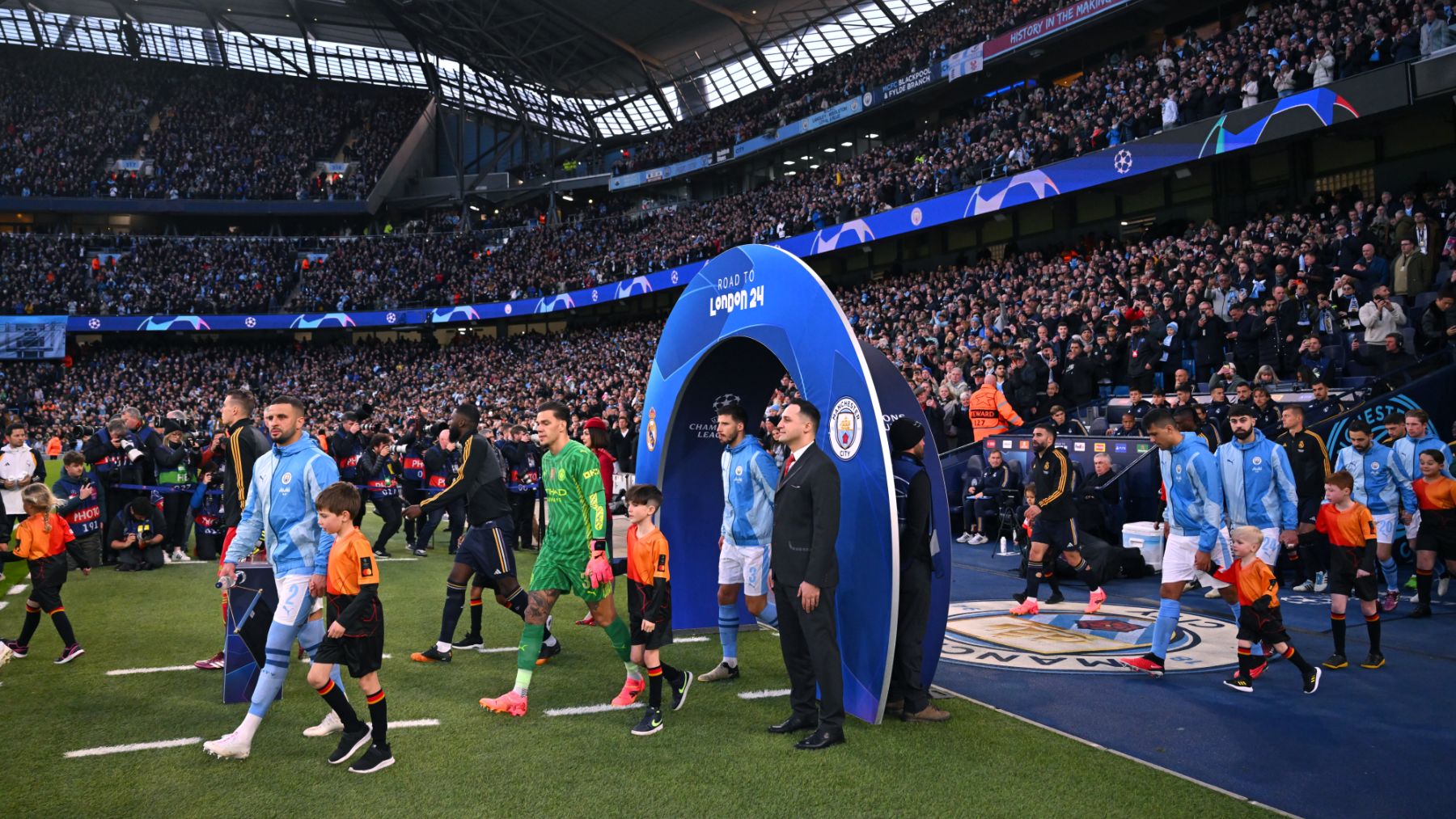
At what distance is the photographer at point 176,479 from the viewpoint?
42.2ft

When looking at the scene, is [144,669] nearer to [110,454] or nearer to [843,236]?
[110,454]

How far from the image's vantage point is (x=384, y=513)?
1407 centimetres

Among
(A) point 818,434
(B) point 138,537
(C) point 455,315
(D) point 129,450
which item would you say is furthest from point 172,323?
(A) point 818,434

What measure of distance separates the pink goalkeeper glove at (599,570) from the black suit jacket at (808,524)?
1.09 metres

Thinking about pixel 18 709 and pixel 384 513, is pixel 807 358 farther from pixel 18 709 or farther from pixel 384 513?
pixel 384 513

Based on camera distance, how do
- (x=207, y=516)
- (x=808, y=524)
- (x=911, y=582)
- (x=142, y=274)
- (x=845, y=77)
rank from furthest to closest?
(x=142, y=274) → (x=845, y=77) → (x=207, y=516) → (x=911, y=582) → (x=808, y=524)

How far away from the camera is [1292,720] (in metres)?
5.96

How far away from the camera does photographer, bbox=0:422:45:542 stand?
1175 cm

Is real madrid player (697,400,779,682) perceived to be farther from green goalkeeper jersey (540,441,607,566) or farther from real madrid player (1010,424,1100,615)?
real madrid player (1010,424,1100,615)

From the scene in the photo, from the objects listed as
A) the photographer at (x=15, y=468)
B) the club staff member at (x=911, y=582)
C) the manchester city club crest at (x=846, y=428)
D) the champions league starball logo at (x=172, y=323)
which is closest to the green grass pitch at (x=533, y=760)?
the club staff member at (x=911, y=582)

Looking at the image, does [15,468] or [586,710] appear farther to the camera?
[15,468]

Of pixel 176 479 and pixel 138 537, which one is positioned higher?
pixel 176 479

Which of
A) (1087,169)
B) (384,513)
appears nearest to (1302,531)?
(384,513)

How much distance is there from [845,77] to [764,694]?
35.1 meters
